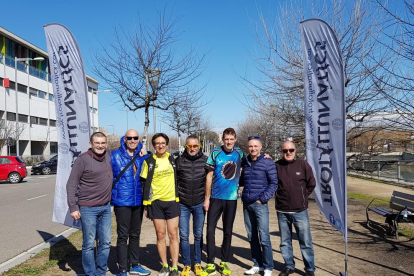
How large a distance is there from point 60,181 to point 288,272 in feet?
12.1

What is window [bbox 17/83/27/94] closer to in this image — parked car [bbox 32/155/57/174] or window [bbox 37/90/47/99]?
window [bbox 37/90/47/99]

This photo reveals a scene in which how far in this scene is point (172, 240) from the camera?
5023 mm

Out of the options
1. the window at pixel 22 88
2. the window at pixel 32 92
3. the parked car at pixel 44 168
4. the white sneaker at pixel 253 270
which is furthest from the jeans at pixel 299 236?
the window at pixel 32 92

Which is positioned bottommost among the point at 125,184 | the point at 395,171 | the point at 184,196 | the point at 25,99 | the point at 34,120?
the point at 395,171

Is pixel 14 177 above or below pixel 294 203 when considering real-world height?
below

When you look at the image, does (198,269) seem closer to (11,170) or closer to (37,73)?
(11,170)

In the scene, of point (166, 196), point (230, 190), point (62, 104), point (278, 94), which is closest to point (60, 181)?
point (62, 104)

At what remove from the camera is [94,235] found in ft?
15.8

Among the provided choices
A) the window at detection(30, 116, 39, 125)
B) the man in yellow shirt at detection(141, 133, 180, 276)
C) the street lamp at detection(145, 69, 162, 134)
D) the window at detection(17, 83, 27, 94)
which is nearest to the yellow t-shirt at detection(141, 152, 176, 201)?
the man in yellow shirt at detection(141, 133, 180, 276)

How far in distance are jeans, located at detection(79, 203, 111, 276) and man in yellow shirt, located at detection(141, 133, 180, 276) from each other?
0.58m

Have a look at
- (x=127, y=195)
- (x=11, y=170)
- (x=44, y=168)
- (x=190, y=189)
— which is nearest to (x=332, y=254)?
(x=190, y=189)

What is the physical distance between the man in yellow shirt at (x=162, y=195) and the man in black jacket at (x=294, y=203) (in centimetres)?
142

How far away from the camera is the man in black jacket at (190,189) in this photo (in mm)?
5039

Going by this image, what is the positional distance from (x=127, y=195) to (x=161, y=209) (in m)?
0.49
